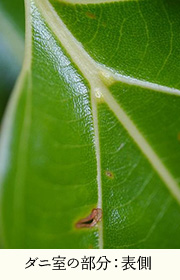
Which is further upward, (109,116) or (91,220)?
(109,116)

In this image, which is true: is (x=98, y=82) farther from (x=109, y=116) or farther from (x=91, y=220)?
(x=91, y=220)

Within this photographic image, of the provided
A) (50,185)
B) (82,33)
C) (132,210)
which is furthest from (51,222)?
(82,33)

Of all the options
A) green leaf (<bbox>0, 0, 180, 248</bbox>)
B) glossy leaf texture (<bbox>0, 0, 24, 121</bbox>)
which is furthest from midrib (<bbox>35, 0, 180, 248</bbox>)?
glossy leaf texture (<bbox>0, 0, 24, 121</bbox>)

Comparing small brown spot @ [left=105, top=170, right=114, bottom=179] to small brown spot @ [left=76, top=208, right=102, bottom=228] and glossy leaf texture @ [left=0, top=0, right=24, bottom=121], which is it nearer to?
small brown spot @ [left=76, top=208, right=102, bottom=228]

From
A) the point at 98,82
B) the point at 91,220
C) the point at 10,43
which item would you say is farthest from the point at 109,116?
the point at 10,43

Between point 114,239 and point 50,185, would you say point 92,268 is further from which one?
point 50,185

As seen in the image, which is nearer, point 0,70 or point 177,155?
point 177,155
